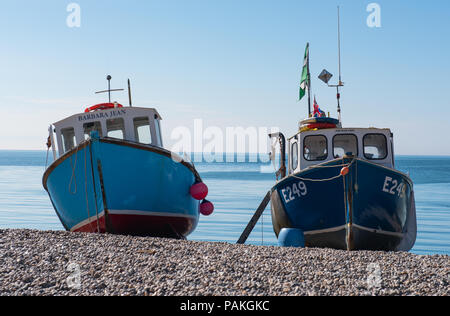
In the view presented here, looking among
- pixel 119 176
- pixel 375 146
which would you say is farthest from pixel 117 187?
pixel 375 146

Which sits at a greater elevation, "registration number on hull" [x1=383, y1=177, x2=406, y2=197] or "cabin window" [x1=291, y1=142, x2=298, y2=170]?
→ "cabin window" [x1=291, y1=142, x2=298, y2=170]

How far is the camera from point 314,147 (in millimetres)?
12883

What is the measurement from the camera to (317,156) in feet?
42.2

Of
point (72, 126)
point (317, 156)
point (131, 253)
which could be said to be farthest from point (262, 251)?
point (72, 126)

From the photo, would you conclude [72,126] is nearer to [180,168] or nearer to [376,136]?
[180,168]

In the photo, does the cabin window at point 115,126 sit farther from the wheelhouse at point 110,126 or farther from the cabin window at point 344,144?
the cabin window at point 344,144

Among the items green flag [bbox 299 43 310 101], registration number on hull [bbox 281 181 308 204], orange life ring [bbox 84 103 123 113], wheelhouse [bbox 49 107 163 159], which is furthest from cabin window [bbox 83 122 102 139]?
green flag [bbox 299 43 310 101]

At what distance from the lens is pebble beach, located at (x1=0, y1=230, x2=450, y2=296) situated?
250 inches

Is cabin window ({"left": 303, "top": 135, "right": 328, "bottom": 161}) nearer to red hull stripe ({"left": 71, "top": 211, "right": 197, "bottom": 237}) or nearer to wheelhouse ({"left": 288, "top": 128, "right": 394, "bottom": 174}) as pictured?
wheelhouse ({"left": 288, "top": 128, "right": 394, "bottom": 174})

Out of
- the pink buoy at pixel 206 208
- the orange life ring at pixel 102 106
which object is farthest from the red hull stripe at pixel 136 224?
the orange life ring at pixel 102 106

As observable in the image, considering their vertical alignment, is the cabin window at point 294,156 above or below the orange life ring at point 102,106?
below

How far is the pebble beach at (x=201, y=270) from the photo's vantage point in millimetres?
6359

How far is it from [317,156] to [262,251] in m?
4.40

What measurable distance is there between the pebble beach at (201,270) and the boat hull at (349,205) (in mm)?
2081
